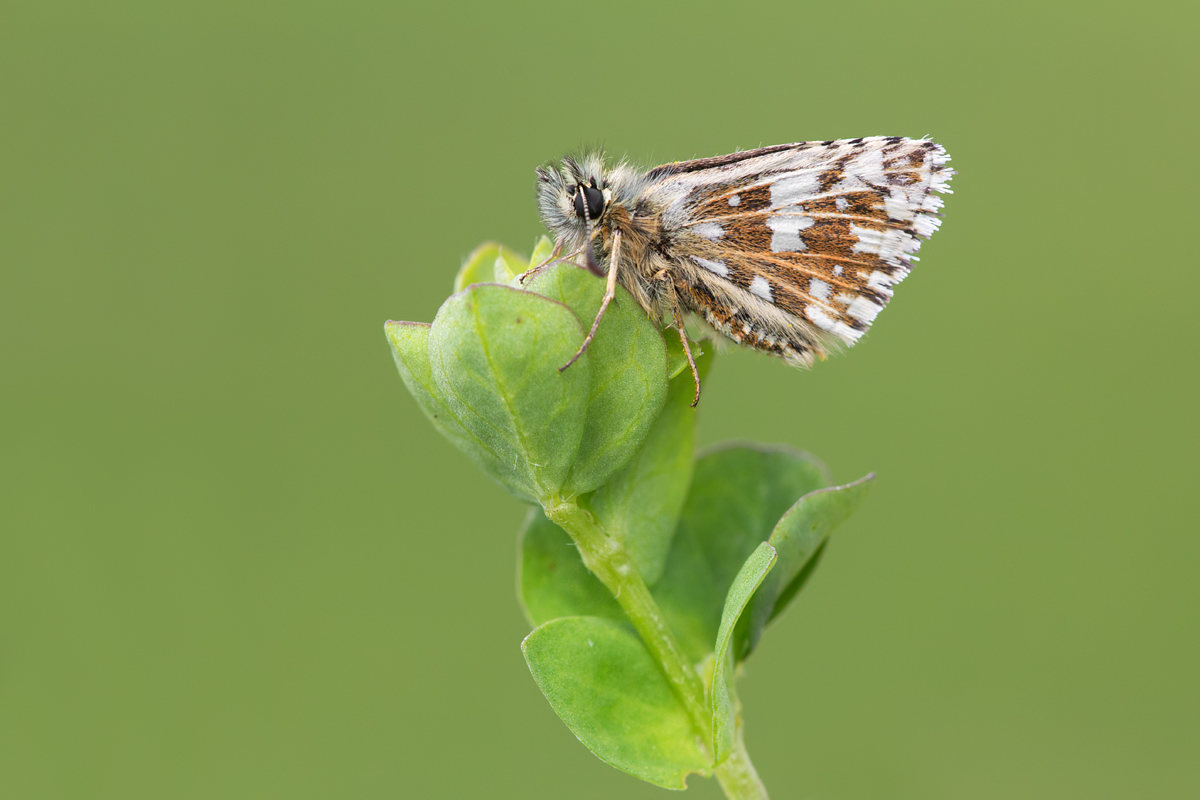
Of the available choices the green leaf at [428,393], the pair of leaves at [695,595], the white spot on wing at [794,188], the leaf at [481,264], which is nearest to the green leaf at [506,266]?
the leaf at [481,264]

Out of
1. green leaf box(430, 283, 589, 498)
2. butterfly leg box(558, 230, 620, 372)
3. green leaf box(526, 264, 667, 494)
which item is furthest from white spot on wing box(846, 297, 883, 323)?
green leaf box(430, 283, 589, 498)

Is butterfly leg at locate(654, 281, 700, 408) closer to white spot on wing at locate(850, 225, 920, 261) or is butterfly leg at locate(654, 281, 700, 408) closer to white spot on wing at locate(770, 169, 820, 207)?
white spot on wing at locate(770, 169, 820, 207)

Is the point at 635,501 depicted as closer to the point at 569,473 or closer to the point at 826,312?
the point at 569,473

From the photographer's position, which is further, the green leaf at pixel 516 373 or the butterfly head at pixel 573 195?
the butterfly head at pixel 573 195

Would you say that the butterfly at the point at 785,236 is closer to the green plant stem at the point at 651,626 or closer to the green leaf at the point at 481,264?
the green leaf at the point at 481,264

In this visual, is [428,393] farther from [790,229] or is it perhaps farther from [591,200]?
[790,229]

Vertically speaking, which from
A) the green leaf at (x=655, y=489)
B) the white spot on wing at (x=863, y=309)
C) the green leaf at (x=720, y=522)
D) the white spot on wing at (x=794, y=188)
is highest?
the white spot on wing at (x=794, y=188)

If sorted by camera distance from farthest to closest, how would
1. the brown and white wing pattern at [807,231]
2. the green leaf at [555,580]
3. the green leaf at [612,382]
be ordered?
the brown and white wing pattern at [807,231]
the green leaf at [555,580]
the green leaf at [612,382]
